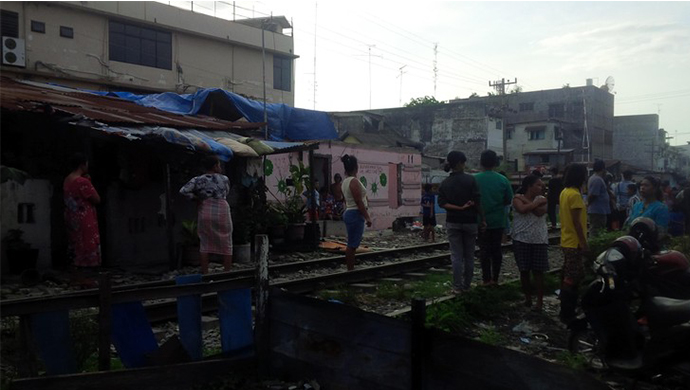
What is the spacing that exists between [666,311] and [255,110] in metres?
16.0

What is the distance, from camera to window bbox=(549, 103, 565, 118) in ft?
181

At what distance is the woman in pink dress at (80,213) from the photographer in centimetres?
798

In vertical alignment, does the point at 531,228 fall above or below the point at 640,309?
above

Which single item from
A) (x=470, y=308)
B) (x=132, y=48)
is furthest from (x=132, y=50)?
(x=470, y=308)

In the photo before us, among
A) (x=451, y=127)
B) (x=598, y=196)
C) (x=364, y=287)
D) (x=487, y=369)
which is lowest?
(x=364, y=287)

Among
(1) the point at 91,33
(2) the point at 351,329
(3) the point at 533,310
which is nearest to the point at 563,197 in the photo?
(3) the point at 533,310

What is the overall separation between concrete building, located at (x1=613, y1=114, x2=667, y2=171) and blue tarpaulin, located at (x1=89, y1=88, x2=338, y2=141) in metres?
53.5

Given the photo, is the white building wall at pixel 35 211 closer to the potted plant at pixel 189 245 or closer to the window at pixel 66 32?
the potted plant at pixel 189 245

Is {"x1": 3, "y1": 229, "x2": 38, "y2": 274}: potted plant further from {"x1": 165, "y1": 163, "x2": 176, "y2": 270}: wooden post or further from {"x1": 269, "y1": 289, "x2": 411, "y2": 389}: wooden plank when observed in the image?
{"x1": 269, "y1": 289, "x2": 411, "y2": 389}: wooden plank

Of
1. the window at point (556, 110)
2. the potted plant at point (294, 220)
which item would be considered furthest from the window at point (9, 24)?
the window at point (556, 110)

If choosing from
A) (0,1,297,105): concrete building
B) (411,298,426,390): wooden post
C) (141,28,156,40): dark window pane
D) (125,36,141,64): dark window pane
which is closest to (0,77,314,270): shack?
(411,298,426,390): wooden post

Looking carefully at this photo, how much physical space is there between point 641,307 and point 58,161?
30.5ft

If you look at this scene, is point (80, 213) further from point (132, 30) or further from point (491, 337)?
point (132, 30)

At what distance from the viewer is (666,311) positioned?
14.3 ft
